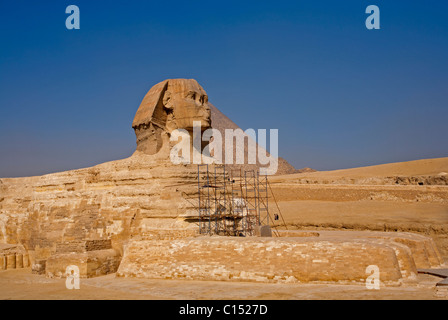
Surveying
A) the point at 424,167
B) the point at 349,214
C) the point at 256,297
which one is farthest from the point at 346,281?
the point at 424,167

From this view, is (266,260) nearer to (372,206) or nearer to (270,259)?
(270,259)

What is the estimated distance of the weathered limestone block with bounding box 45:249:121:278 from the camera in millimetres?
9953

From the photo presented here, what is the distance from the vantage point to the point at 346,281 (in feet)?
24.6

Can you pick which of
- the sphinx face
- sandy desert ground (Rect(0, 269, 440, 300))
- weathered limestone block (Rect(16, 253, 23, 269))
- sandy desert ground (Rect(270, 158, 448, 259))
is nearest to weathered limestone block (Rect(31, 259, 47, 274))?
sandy desert ground (Rect(0, 269, 440, 300))

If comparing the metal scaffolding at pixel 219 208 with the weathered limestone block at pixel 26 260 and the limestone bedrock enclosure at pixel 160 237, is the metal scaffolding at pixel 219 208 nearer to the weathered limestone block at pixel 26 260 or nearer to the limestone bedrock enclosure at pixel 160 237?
the limestone bedrock enclosure at pixel 160 237

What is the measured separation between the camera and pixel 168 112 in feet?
39.9

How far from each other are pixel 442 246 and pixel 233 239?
29.0 ft

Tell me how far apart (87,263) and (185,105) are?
4.89 metres

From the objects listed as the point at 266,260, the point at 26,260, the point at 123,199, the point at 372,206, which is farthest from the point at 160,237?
the point at 372,206

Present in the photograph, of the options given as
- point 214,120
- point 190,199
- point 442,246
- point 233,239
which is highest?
point 214,120

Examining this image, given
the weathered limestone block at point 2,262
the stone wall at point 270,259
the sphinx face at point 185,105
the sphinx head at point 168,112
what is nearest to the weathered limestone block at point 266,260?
the stone wall at point 270,259

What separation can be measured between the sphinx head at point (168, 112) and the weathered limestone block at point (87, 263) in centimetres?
301

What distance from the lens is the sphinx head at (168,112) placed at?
1172 cm
